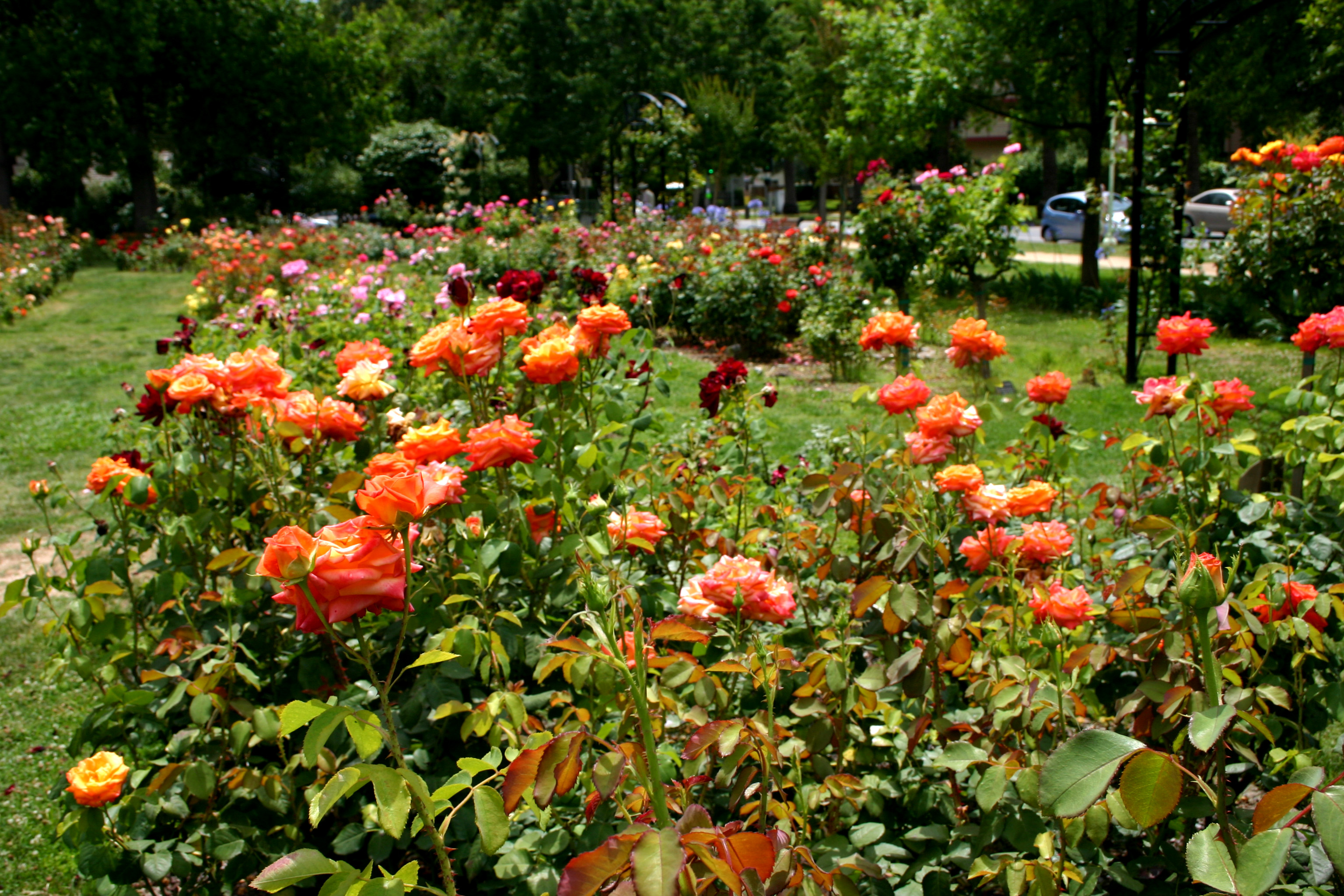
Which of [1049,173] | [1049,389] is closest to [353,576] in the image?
[1049,389]

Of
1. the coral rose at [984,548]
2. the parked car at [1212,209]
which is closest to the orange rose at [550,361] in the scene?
the coral rose at [984,548]

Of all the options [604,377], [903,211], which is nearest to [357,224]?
[903,211]

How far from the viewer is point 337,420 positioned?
6.12 ft

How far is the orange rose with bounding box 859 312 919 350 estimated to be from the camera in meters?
2.16

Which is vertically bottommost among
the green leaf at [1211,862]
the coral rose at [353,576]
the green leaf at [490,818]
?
the green leaf at [1211,862]

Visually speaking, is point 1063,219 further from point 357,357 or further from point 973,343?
point 357,357

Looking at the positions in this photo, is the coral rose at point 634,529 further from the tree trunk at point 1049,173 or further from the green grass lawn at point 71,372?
the tree trunk at point 1049,173

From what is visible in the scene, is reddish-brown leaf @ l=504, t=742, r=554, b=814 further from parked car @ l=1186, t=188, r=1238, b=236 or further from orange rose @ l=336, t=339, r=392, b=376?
parked car @ l=1186, t=188, r=1238, b=236

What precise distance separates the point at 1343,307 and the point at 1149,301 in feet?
15.9

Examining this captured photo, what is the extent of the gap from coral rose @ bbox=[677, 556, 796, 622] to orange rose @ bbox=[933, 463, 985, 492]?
44 centimetres

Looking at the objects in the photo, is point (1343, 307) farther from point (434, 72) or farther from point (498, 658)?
point (434, 72)

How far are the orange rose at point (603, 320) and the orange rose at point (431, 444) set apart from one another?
523mm

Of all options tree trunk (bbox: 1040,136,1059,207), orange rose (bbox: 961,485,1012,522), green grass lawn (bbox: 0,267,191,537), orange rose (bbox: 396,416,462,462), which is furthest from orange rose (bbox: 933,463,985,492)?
tree trunk (bbox: 1040,136,1059,207)

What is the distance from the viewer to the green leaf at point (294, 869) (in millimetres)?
738
